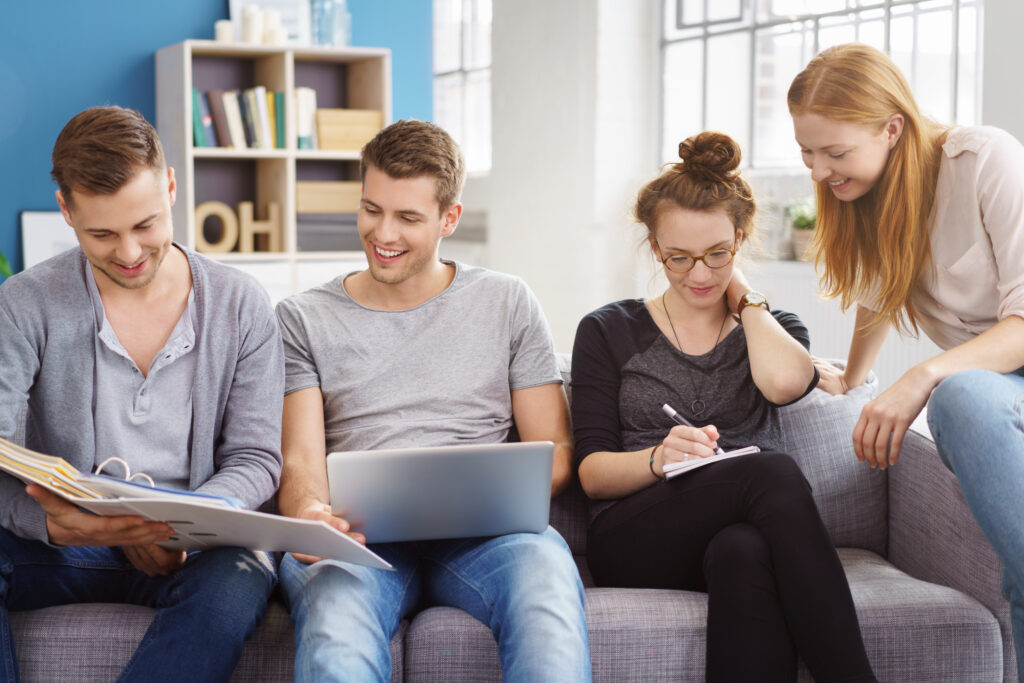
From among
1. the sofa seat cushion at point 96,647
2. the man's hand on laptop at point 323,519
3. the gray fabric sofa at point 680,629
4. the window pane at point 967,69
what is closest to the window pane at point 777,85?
the window pane at point 967,69

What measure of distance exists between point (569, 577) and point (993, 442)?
0.65 meters

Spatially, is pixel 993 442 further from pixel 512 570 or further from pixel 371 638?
pixel 371 638

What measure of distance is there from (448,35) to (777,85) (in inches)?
109

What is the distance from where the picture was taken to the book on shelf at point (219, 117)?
4379mm

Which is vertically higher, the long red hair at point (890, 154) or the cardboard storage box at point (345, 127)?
the cardboard storage box at point (345, 127)

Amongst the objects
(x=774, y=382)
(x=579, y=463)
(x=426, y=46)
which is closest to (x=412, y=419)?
(x=579, y=463)

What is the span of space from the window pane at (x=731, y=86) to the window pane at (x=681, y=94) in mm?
70

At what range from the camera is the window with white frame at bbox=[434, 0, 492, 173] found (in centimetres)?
661

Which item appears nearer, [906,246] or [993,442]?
[993,442]

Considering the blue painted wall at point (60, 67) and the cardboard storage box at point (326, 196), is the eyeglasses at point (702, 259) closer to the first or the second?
the cardboard storage box at point (326, 196)

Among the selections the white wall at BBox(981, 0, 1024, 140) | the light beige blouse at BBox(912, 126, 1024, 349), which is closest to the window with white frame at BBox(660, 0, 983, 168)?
the white wall at BBox(981, 0, 1024, 140)

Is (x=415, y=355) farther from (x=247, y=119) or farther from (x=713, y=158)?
(x=247, y=119)

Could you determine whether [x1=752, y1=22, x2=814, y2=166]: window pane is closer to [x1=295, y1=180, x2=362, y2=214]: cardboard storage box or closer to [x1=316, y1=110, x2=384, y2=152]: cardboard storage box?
[x1=316, y1=110, x2=384, y2=152]: cardboard storage box

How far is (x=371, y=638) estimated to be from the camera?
1553mm
